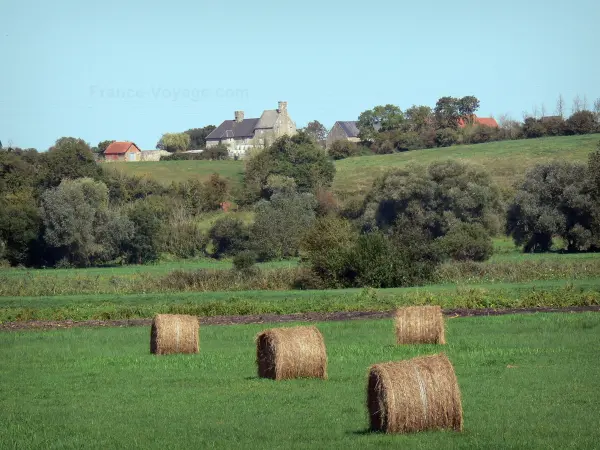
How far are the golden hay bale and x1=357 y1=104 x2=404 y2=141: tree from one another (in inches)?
4989

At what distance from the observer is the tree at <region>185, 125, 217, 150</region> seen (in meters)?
192

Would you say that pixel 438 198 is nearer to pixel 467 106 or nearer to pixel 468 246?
pixel 468 246

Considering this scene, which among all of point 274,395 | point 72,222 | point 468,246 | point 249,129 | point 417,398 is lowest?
point 468,246

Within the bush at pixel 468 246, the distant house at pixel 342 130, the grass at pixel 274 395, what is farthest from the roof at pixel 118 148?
the grass at pixel 274 395

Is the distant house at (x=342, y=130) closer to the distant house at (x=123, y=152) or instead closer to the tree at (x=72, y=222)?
the distant house at (x=123, y=152)

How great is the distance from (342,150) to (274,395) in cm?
11996

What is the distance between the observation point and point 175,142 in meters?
176

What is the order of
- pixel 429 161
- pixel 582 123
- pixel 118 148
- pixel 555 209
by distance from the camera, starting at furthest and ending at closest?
pixel 118 148 < pixel 582 123 < pixel 429 161 < pixel 555 209

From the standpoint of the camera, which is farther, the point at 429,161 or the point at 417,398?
the point at 429,161

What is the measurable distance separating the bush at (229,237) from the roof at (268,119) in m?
93.1

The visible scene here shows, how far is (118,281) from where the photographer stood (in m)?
52.2

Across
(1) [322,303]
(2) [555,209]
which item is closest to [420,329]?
(1) [322,303]

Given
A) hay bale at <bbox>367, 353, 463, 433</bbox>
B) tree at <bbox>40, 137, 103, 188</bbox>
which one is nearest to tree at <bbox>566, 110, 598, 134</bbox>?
tree at <bbox>40, 137, 103, 188</bbox>

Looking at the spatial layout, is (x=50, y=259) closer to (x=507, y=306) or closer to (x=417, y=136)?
(x=507, y=306)
